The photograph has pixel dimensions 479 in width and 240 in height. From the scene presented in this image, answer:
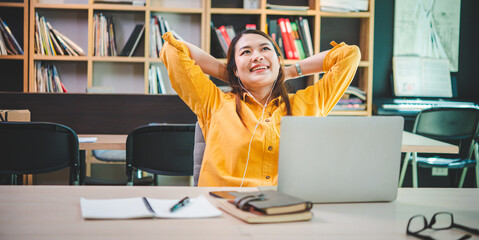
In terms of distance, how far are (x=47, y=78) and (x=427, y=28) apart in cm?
353

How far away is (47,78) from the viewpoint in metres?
3.99

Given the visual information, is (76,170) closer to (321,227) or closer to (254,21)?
(321,227)

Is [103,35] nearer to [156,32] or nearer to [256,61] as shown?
[156,32]

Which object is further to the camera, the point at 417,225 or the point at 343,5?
the point at 343,5

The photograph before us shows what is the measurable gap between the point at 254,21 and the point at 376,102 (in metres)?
1.32

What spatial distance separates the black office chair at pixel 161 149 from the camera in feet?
7.00

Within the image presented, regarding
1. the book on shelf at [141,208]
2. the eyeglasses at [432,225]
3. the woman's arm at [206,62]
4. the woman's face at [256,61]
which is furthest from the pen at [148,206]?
the woman's arm at [206,62]

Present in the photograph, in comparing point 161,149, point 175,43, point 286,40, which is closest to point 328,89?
point 175,43

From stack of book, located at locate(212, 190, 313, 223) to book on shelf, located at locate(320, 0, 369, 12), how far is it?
3223 mm

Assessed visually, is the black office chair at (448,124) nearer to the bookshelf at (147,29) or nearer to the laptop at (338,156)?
the bookshelf at (147,29)

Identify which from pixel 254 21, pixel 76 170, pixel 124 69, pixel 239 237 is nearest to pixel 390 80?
pixel 254 21

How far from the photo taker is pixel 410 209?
108 cm

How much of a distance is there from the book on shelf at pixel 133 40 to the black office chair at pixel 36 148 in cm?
201

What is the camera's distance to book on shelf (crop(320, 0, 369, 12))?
156 inches
